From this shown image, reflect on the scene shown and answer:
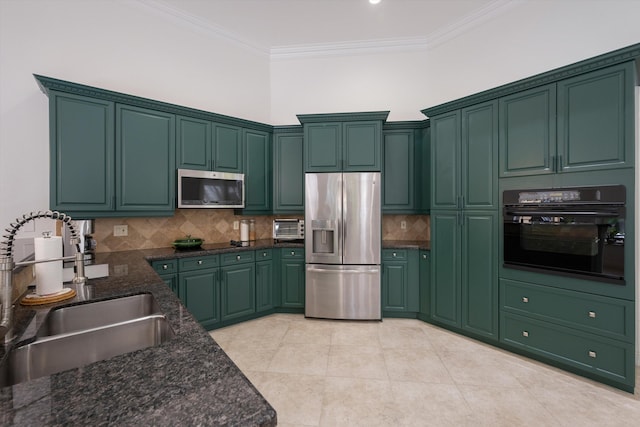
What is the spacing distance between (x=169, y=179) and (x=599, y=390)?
165 inches

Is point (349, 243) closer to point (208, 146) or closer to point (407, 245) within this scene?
point (407, 245)

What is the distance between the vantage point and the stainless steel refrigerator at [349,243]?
3.30m

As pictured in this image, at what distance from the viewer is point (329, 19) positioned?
3.43 metres

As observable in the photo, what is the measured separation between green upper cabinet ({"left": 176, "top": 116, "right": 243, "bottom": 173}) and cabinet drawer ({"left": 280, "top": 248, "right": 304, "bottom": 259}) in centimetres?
118

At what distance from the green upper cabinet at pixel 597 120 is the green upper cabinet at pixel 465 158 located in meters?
0.52

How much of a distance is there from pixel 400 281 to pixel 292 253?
1.40 meters

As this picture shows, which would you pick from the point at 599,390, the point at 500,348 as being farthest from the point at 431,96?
the point at 599,390

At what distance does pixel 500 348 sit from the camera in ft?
8.80

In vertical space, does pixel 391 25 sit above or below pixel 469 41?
above

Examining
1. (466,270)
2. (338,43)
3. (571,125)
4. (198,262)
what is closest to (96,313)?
(198,262)

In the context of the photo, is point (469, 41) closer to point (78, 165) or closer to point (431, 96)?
point (431, 96)

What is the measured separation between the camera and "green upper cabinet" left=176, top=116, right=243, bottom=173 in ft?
9.94

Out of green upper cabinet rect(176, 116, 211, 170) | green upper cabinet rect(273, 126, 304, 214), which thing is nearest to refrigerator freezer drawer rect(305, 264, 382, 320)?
green upper cabinet rect(273, 126, 304, 214)

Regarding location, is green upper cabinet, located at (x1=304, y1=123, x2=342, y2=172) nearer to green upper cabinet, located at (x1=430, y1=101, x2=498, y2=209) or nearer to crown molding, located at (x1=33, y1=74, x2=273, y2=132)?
crown molding, located at (x1=33, y1=74, x2=273, y2=132)
